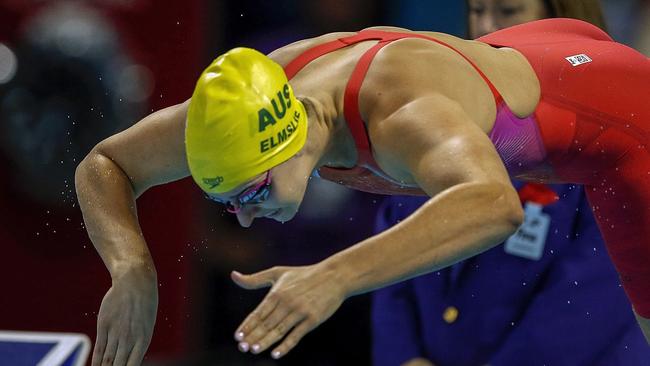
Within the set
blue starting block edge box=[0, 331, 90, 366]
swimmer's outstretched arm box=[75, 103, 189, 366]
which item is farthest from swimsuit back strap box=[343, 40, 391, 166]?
blue starting block edge box=[0, 331, 90, 366]

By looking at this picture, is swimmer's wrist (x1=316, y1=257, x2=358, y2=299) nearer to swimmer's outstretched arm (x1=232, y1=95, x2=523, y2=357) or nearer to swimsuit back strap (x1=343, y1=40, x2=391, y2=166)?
swimmer's outstretched arm (x1=232, y1=95, x2=523, y2=357)

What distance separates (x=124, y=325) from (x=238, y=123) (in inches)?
22.1

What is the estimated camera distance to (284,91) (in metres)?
2.62

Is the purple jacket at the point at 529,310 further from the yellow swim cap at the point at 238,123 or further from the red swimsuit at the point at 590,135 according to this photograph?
the yellow swim cap at the point at 238,123

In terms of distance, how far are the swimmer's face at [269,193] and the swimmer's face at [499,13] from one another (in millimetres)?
1376

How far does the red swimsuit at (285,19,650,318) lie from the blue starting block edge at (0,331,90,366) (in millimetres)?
1217

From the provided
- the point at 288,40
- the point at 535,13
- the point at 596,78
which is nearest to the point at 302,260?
the point at 288,40

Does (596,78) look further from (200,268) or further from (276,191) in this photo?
(200,268)

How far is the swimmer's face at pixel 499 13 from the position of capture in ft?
12.3

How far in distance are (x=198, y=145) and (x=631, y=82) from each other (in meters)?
1.24

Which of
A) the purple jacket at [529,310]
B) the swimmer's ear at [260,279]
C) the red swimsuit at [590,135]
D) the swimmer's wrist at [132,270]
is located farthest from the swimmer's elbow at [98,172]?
the purple jacket at [529,310]

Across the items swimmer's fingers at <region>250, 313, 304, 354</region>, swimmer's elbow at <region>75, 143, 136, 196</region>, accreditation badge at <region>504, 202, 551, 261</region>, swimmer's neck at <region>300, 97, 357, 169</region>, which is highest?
swimmer's fingers at <region>250, 313, 304, 354</region>

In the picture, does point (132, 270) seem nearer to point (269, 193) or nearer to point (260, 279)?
point (269, 193)

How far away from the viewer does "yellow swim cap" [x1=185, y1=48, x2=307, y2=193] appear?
8.34ft
